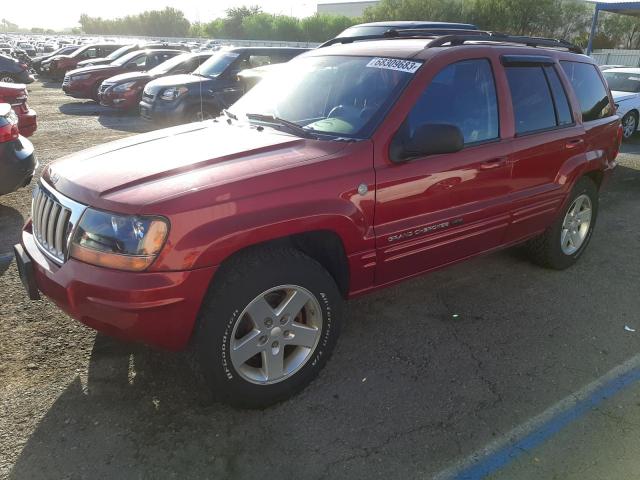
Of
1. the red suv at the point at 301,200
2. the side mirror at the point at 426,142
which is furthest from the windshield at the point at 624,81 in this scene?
the side mirror at the point at 426,142

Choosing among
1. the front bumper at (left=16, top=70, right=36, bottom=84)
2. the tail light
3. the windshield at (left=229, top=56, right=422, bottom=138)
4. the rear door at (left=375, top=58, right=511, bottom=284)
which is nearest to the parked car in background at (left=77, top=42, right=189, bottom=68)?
the front bumper at (left=16, top=70, right=36, bottom=84)

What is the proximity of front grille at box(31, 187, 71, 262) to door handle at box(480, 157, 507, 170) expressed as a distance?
247 centimetres

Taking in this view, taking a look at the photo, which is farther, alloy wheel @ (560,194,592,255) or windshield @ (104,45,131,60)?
windshield @ (104,45,131,60)

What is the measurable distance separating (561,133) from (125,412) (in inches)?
141

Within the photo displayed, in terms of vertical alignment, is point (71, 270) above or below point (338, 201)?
below

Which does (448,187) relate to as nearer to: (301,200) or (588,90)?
(301,200)

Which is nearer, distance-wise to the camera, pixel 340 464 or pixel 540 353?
pixel 340 464

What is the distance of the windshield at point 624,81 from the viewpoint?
1120 centimetres

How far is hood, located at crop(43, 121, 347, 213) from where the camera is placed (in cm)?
250

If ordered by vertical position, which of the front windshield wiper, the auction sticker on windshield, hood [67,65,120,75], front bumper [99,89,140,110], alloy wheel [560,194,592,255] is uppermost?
Answer: the auction sticker on windshield

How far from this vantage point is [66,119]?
40.8 ft

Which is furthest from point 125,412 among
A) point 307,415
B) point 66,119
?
point 66,119

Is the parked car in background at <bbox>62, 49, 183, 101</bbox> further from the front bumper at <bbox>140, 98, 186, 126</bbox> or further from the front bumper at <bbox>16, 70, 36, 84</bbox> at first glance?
the front bumper at <bbox>140, 98, 186, 126</bbox>

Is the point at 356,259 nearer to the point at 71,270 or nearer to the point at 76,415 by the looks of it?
the point at 71,270
